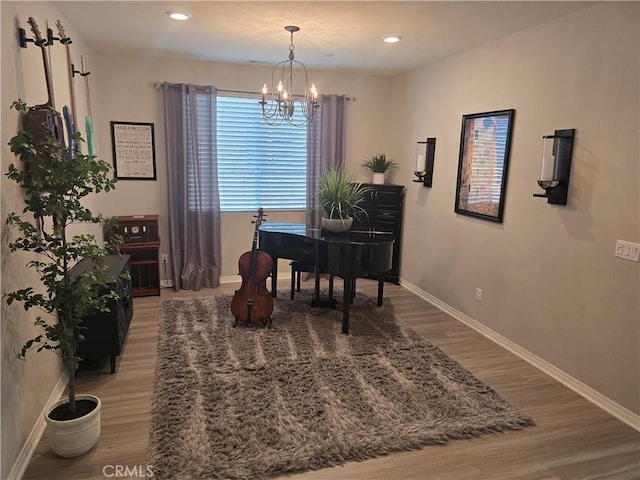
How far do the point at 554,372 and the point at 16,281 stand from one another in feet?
11.5

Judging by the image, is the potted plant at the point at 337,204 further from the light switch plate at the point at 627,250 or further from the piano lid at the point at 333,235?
the light switch plate at the point at 627,250

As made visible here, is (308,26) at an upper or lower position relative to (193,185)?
upper

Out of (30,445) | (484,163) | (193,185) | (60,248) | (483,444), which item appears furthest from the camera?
(193,185)

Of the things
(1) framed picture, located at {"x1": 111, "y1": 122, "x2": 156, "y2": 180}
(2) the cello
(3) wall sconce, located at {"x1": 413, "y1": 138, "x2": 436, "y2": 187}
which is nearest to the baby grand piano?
(2) the cello

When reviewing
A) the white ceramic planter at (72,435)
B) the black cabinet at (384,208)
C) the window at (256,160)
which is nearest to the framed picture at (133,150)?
the window at (256,160)

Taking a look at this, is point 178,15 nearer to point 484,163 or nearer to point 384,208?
point 484,163

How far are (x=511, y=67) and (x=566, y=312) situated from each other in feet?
6.67

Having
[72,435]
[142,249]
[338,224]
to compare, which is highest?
[338,224]

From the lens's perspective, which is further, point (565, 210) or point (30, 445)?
point (565, 210)

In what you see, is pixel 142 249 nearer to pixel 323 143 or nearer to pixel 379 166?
pixel 323 143

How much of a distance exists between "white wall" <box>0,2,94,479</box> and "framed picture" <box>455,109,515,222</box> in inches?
135

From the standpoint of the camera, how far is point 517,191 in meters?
3.58

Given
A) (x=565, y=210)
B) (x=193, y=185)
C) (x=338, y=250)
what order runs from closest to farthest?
1. (x=565, y=210)
2. (x=338, y=250)
3. (x=193, y=185)

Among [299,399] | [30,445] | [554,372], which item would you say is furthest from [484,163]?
[30,445]
